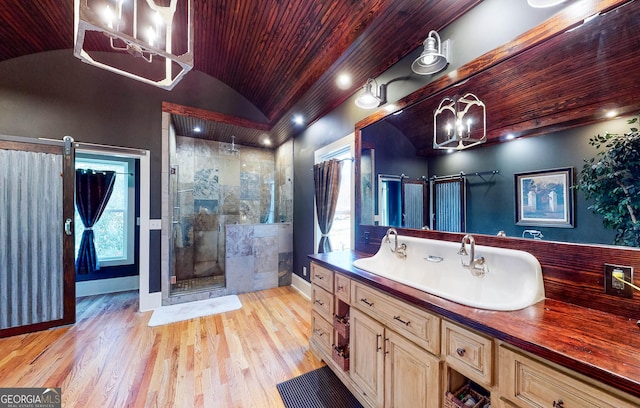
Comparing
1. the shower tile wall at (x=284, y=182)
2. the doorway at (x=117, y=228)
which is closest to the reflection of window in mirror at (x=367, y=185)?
the shower tile wall at (x=284, y=182)

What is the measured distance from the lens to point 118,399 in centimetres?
165

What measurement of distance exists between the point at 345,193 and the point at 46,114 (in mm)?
3687

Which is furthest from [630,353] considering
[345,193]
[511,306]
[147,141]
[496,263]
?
[147,141]

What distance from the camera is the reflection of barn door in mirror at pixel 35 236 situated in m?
2.43

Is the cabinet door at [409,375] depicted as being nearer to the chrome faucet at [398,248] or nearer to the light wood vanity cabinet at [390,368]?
the light wood vanity cabinet at [390,368]

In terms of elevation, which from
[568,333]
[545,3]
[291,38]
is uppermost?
[291,38]

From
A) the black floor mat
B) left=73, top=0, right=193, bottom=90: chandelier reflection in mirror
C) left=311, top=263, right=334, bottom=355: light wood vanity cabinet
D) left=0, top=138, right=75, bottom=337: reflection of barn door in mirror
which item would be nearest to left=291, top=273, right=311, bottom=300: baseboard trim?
left=311, top=263, right=334, bottom=355: light wood vanity cabinet

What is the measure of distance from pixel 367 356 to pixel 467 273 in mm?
802

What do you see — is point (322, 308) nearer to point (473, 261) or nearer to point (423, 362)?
point (423, 362)

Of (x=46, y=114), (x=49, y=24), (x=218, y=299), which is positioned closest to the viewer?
(x=49, y=24)

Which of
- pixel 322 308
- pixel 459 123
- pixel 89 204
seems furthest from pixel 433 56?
pixel 89 204

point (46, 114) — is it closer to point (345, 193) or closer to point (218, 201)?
point (218, 201)

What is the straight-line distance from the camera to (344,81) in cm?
241

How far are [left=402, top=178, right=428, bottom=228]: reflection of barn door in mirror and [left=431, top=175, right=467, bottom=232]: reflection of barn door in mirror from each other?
0.27 feet
